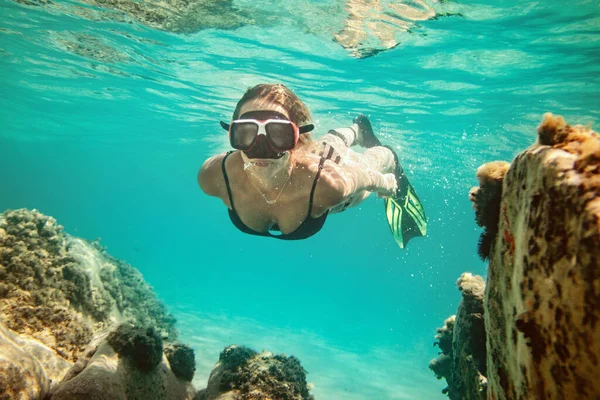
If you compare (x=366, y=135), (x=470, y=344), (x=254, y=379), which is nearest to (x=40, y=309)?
(x=254, y=379)

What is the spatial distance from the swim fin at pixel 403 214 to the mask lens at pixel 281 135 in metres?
5.27

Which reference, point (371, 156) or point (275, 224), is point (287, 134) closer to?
point (275, 224)

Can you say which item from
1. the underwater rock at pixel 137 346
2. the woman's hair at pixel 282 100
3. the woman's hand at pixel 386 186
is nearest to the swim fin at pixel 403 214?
the woman's hand at pixel 386 186

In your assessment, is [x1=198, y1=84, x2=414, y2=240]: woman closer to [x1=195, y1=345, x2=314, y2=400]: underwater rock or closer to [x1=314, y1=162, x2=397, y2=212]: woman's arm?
[x1=314, y1=162, x2=397, y2=212]: woman's arm

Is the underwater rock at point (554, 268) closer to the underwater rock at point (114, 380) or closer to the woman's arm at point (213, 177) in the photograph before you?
the underwater rock at point (114, 380)

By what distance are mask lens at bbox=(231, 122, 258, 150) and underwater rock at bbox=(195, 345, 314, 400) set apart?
9.18 ft

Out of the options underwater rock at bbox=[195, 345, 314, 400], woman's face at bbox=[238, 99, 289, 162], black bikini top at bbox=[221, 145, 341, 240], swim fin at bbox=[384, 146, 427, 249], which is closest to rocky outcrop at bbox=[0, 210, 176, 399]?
underwater rock at bbox=[195, 345, 314, 400]

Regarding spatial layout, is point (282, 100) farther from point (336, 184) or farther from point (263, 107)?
point (336, 184)

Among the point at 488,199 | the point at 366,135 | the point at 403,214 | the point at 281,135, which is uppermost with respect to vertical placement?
the point at 366,135

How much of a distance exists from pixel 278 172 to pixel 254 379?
2655 mm

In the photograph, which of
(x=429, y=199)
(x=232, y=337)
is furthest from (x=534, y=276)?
(x=429, y=199)

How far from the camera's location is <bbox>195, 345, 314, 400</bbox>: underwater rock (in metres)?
4.16

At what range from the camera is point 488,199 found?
2490 mm

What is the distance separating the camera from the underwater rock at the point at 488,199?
95.5 inches
